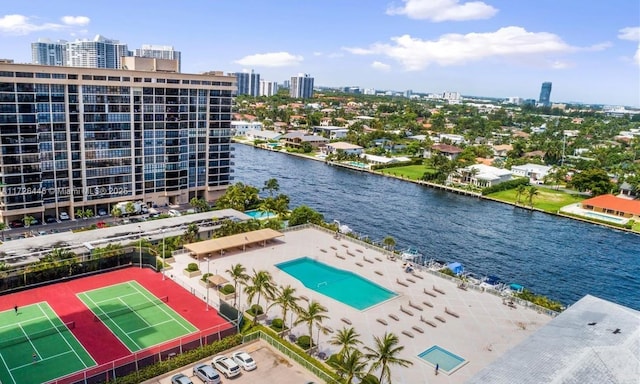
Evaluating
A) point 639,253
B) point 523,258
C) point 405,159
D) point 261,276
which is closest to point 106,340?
point 261,276

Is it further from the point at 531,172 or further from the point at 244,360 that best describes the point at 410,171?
the point at 244,360

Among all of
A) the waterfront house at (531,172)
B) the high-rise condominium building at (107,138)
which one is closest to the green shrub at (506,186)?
the waterfront house at (531,172)

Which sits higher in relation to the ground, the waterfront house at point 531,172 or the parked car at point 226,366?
the waterfront house at point 531,172

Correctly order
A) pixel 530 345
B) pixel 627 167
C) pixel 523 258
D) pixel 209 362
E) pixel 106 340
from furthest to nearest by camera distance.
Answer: pixel 627 167, pixel 523 258, pixel 106 340, pixel 209 362, pixel 530 345

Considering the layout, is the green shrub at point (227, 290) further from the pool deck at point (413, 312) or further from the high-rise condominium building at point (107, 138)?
the high-rise condominium building at point (107, 138)

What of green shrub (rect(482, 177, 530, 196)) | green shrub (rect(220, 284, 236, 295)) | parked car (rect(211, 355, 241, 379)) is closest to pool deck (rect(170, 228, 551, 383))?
green shrub (rect(220, 284, 236, 295))

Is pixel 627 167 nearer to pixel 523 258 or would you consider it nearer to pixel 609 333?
pixel 523 258

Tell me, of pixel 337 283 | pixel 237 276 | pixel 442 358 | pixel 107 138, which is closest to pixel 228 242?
pixel 237 276
